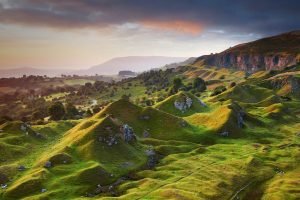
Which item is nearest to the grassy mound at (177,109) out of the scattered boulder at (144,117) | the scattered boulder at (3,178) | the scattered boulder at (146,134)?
the scattered boulder at (144,117)

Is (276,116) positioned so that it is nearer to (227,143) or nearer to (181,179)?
(227,143)

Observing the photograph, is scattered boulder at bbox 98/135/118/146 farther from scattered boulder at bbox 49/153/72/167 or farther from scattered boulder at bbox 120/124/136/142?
scattered boulder at bbox 49/153/72/167

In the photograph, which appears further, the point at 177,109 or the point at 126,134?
the point at 177,109

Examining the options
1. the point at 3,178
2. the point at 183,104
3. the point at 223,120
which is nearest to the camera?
the point at 3,178

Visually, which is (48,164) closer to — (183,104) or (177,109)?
(177,109)

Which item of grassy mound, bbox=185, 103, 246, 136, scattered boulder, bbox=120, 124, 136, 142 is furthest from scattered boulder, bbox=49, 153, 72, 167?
grassy mound, bbox=185, 103, 246, 136

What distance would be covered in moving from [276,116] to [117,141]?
104641mm

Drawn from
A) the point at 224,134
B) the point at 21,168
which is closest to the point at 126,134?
the point at 21,168

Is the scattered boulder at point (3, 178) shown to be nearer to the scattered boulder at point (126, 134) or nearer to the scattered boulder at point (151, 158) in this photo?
the scattered boulder at point (126, 134)

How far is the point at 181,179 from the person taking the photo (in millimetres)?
94500

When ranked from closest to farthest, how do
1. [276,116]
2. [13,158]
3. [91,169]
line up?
[91,169] → [13,158] → [276,116]

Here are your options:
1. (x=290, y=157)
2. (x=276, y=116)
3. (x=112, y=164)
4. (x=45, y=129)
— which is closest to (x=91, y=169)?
(x=112, y=164)

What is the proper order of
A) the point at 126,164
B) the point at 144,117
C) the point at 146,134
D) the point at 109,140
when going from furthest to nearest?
the point at 144,117
the point at 146,134
the point at 109,140
the point at 126,164

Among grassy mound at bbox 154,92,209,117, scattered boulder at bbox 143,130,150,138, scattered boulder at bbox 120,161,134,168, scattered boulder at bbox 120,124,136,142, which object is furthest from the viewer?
grassy mound at bbox 154,92,209,117
